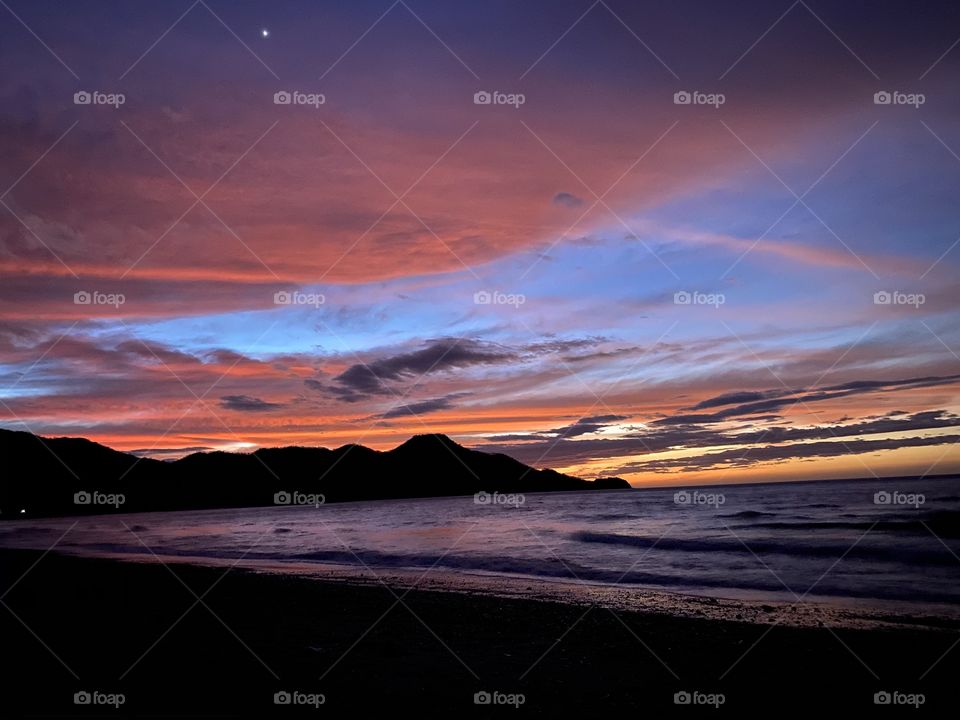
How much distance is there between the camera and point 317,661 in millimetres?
8375

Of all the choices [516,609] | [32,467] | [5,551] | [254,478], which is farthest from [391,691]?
[254,478]

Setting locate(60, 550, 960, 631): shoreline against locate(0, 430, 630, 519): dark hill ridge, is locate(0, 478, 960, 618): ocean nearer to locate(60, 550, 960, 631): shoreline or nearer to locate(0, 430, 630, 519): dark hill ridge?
locate(60, 550, 960, 631): shoreline

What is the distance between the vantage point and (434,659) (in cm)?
867

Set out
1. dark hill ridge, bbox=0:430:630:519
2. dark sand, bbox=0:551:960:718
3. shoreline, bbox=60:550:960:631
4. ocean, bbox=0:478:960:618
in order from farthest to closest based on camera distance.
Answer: dark hill ridge, bbox=0:430:630:519 < ocean, bbox=0:478:960:618 < shoreline, bbox=60:550:960:631 < dark sand, bbox=0:551:960:718

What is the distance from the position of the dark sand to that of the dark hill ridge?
5522 cm

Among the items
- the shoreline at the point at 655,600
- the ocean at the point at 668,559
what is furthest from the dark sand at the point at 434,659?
the ocean at the point at 668,559

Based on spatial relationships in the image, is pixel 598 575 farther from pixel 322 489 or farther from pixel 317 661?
pixel 322 489

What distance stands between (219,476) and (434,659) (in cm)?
15168

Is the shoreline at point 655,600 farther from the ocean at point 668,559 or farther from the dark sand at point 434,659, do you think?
the dark sand at point 434,659

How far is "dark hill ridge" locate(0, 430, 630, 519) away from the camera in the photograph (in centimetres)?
9644

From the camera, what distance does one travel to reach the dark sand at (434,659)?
7027mm

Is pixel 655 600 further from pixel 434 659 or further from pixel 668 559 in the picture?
pixel 668 559

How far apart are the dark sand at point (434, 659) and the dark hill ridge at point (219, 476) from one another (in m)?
55.2

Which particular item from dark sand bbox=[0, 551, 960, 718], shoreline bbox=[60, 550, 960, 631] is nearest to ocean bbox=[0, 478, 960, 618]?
shoreline bbox=[60, 550, 960, 631]
